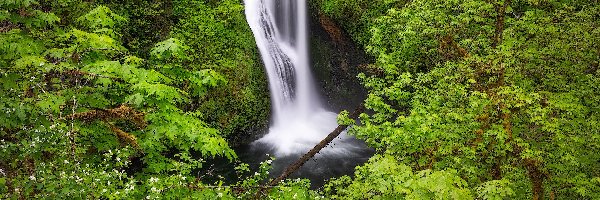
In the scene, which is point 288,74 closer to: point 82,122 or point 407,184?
point 82,122

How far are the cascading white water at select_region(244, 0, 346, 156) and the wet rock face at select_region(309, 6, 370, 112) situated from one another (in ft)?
1.60

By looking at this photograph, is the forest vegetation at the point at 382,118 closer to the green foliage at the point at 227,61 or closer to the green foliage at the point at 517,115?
the green foliage at the point at 517,115

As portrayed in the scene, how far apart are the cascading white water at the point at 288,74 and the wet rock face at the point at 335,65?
488mm

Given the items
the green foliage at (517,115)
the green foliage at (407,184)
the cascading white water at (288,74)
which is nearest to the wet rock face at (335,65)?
the cascading white water at (288,74)

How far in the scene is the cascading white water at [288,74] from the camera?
1805 cm

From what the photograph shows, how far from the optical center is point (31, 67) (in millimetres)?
5508

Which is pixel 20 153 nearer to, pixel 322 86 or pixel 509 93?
pixel 509 93

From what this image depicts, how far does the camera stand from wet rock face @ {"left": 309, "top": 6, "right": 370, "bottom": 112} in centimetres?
2020

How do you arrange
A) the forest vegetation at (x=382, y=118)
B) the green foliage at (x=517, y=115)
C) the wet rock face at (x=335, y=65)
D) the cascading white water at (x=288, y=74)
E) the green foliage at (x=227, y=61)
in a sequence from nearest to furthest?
the forest vegetation at (x=382, y=118) < the green foliage at (x=517, y=115) < the green foliage at (x=227, y=61) < the cascading white water at (x=288, y=74) < the wet rock face at (x=335, y=65)

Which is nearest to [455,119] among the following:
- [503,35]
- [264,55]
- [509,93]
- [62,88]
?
[509,93]

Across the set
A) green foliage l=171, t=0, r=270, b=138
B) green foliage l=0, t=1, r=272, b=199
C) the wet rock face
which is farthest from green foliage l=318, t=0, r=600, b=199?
the wet rock face

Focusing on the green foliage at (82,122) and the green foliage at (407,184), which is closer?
the green foliage at (82,122)

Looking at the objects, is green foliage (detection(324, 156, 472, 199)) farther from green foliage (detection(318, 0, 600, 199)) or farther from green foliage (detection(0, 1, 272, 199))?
green foliage (detection(0, 1, 272, 199))

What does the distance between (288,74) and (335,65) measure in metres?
2.67
